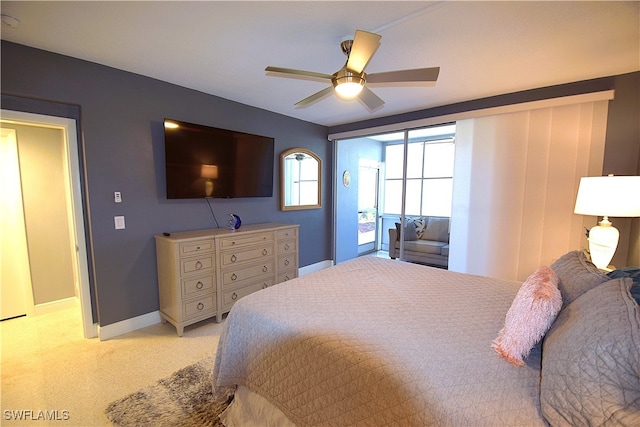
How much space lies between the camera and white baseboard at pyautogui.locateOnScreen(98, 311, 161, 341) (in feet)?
8.43

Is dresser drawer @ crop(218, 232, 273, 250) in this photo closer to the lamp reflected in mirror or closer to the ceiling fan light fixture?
the lamp reflected in mirror

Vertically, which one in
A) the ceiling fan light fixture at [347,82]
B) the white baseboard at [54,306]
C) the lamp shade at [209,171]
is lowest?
the white baseboard at [54,306]

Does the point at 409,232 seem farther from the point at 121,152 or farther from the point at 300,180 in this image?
the point at 121,152

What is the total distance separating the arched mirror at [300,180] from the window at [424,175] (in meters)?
2.07

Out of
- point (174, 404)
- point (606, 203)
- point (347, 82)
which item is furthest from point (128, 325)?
point (606, 203)

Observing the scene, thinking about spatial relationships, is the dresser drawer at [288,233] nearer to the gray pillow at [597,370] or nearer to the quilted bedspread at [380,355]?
the quilted bedspread at [380,355]

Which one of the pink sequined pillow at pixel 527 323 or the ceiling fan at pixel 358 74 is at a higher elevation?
the ceiling fan at pixel 358 74

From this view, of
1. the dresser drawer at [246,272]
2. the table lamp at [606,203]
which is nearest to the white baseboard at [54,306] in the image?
the dresser drawer at [246,272]

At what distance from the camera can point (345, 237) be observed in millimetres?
5191

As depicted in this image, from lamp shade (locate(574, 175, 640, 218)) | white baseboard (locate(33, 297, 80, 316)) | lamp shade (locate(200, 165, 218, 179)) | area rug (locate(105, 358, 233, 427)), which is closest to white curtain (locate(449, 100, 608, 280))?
lamp shade (locate(574, 175, 640, 218))

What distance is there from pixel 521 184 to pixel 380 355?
2.88 metres

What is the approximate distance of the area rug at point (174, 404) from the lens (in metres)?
1.67

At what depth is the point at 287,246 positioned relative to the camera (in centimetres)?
363

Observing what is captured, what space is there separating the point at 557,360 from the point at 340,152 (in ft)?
14.1
